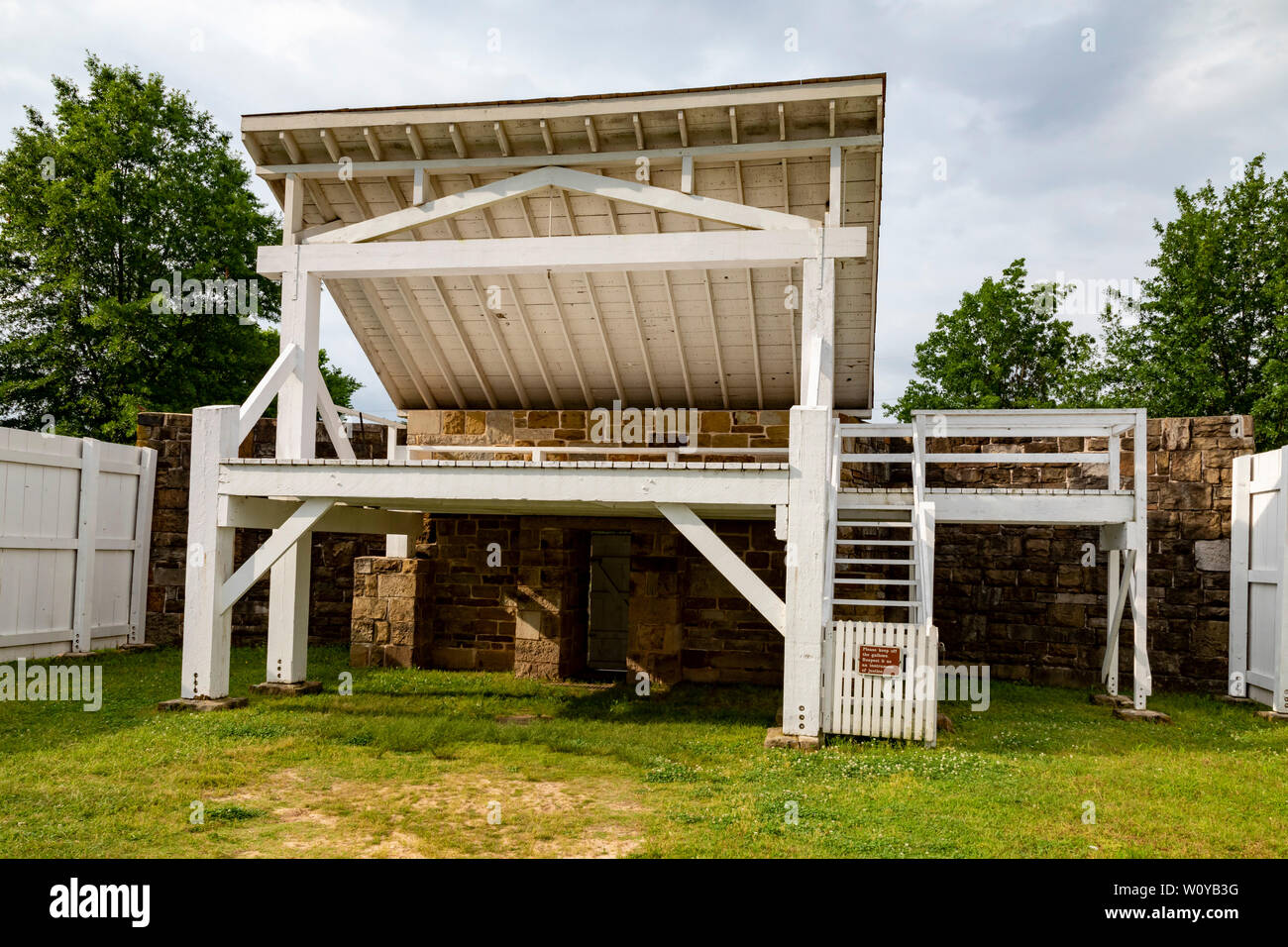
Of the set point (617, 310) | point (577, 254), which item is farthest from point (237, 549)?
point (577, 254)

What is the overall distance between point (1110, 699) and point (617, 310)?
7487 mm

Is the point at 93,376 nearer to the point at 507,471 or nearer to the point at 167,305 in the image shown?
the point at 167,305

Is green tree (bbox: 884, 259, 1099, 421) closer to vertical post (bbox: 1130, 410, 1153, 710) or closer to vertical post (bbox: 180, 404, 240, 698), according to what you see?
vertical post (bbox: 1130, 410, 1153, 710)

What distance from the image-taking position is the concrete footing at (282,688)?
978cm

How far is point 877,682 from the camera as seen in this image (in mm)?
8039

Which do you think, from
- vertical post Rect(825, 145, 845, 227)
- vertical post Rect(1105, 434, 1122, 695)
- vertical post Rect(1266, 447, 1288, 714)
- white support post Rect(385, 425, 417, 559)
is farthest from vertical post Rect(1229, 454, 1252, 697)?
white support post Rect(385, 425, 417, 559)

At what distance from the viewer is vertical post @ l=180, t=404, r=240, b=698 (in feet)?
28.8

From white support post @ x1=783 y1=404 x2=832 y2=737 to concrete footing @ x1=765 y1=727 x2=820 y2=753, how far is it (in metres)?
0.05

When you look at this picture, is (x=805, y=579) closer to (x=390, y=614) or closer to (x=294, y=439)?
(x=294, y=439)

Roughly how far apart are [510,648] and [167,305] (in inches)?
608

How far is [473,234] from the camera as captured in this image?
1109 cm

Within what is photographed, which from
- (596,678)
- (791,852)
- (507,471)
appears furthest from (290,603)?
(791,852)

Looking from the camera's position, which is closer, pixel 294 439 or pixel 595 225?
pixel 294 439
